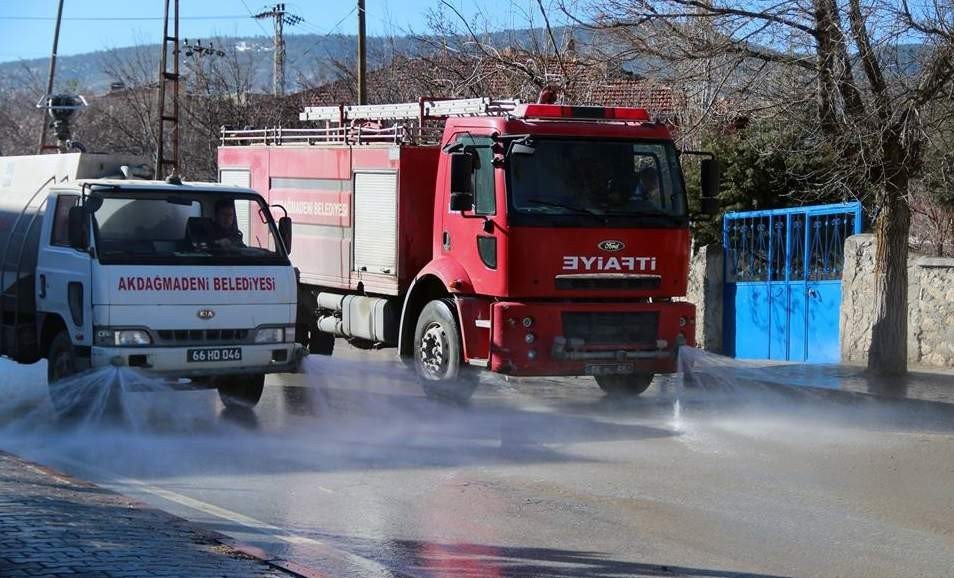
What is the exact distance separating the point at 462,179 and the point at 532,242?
3.05 feet

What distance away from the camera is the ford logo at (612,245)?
1172 cm

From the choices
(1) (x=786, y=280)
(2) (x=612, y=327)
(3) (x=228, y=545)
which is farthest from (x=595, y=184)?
(3) (x=228, y=545)

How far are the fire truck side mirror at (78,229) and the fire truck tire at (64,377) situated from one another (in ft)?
2.68

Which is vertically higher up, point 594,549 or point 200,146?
point 200,146

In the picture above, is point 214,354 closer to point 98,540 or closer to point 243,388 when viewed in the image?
point 243,388

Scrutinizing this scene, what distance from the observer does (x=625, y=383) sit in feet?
43.4

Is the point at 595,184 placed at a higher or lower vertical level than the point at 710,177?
lower

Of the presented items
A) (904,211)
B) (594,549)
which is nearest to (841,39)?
(904,211)

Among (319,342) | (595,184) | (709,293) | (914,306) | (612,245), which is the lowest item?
(319,342)

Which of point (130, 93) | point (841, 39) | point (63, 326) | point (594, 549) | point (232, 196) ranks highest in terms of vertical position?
point (130, 93)

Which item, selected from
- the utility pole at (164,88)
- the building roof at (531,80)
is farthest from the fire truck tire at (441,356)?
the utility pole at (164,88)

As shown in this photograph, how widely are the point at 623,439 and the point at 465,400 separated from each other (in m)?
2.01

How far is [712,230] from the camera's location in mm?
19609

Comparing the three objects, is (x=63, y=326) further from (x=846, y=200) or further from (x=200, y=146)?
(x=200, y=146)
